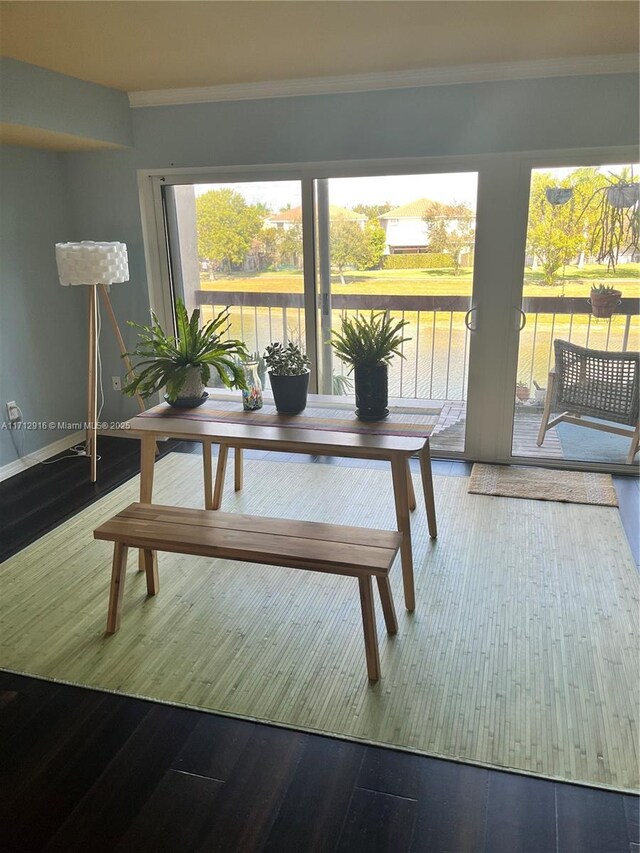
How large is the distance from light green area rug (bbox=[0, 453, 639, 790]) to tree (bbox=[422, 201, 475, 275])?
63.5 inches

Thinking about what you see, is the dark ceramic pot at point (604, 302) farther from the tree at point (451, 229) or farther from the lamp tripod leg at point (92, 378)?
the lamp tripod leg at point (92, 378)

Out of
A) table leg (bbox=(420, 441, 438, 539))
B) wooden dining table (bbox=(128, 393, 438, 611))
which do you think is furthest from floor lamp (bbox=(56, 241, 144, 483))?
table leg (bbox=(420, 441, 438, 539))

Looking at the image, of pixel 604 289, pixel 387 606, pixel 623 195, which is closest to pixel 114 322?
pixel 387 606

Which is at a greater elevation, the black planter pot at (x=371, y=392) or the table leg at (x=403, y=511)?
the black planter pot at (x=371, y=392)

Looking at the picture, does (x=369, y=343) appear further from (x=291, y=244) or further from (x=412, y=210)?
(x=291, y=244)

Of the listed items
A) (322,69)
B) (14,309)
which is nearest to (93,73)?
(322,69)

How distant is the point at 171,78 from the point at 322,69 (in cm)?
88

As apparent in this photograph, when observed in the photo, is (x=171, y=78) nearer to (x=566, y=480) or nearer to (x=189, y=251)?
(x=189, y=251)

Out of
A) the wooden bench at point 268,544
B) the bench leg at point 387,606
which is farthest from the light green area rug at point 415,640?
the wooden bench at point 268,544

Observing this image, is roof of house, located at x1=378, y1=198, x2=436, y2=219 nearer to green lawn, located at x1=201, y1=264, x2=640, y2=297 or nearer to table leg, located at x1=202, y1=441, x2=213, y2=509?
green lawn, located at x1=201, y1=264, x2=640, y2=297

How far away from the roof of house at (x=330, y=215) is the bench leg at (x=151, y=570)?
2408 mm

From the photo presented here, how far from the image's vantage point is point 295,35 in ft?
8.78

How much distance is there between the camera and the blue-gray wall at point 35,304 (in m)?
3.82

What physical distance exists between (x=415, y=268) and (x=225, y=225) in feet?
4.42
